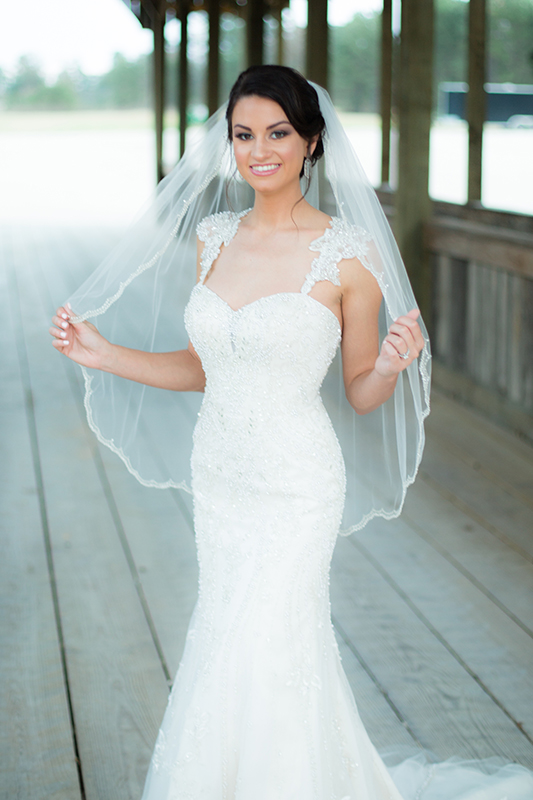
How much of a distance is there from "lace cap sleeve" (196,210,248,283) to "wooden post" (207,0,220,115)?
1150 cm

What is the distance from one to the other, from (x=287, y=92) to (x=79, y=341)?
744 mm

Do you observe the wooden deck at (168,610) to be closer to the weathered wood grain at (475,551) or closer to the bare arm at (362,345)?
the weathered wood grain at (475,551)

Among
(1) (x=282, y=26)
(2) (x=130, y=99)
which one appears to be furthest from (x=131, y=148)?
(1) (x=282, y=26)

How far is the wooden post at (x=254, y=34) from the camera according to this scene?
1065 centimetres

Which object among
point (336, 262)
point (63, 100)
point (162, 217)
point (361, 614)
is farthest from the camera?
point (63, 100)

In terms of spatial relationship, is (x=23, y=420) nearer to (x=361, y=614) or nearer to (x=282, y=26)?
(x=361, y=614)

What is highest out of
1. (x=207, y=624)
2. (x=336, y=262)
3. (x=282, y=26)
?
(x=282, y=26)

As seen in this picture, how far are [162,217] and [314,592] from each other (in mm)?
1064

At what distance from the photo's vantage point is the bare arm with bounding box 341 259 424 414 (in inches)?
74.4

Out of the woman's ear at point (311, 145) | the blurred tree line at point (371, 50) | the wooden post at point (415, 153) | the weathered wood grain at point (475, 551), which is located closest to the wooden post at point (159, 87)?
the blurred tree line at point (371, 50)

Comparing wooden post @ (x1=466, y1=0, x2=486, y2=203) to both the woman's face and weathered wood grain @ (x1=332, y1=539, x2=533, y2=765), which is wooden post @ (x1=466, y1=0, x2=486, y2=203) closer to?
weathered wood grain @ (x1=332, y1=539, x2=533, y2=765)

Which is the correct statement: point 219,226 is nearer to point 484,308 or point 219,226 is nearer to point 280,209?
point 280,209

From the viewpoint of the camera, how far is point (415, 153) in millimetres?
6371

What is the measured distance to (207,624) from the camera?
1.94 metres
